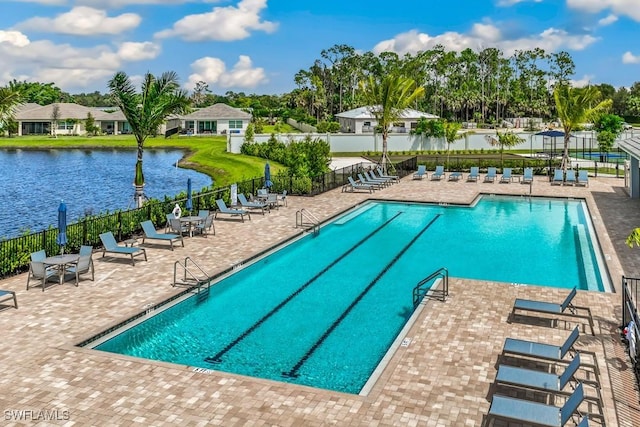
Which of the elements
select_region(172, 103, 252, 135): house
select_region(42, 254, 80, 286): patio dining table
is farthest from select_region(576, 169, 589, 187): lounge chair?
select_region(172, 103, 252, 135): house

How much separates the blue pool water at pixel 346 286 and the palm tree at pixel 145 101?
7.18 meters

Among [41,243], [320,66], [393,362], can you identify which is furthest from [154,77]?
[320,66]

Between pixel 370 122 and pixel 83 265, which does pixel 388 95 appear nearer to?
pixel 83 265

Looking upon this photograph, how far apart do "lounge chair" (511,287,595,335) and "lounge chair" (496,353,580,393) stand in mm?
2650

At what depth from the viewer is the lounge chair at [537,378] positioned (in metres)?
7.33

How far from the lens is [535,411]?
6.62m

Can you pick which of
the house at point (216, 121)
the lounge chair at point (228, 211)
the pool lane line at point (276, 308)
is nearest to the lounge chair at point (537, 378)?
the pool lane line at point (276, 308)

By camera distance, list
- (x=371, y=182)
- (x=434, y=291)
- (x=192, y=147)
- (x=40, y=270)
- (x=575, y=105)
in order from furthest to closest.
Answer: (x=192, y=147) → (x=575, y=105) → (x=371, y=182) → (x=40, y=270) → (x=434, y=291)

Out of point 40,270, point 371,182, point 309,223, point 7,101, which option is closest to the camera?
point 40,270

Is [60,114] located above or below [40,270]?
above

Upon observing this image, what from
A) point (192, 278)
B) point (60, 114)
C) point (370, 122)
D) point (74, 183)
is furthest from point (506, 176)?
point (60, 114)

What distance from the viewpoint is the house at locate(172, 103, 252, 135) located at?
76.4 meters

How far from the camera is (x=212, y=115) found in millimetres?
76688

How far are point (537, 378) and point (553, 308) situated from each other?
3.13 meters
